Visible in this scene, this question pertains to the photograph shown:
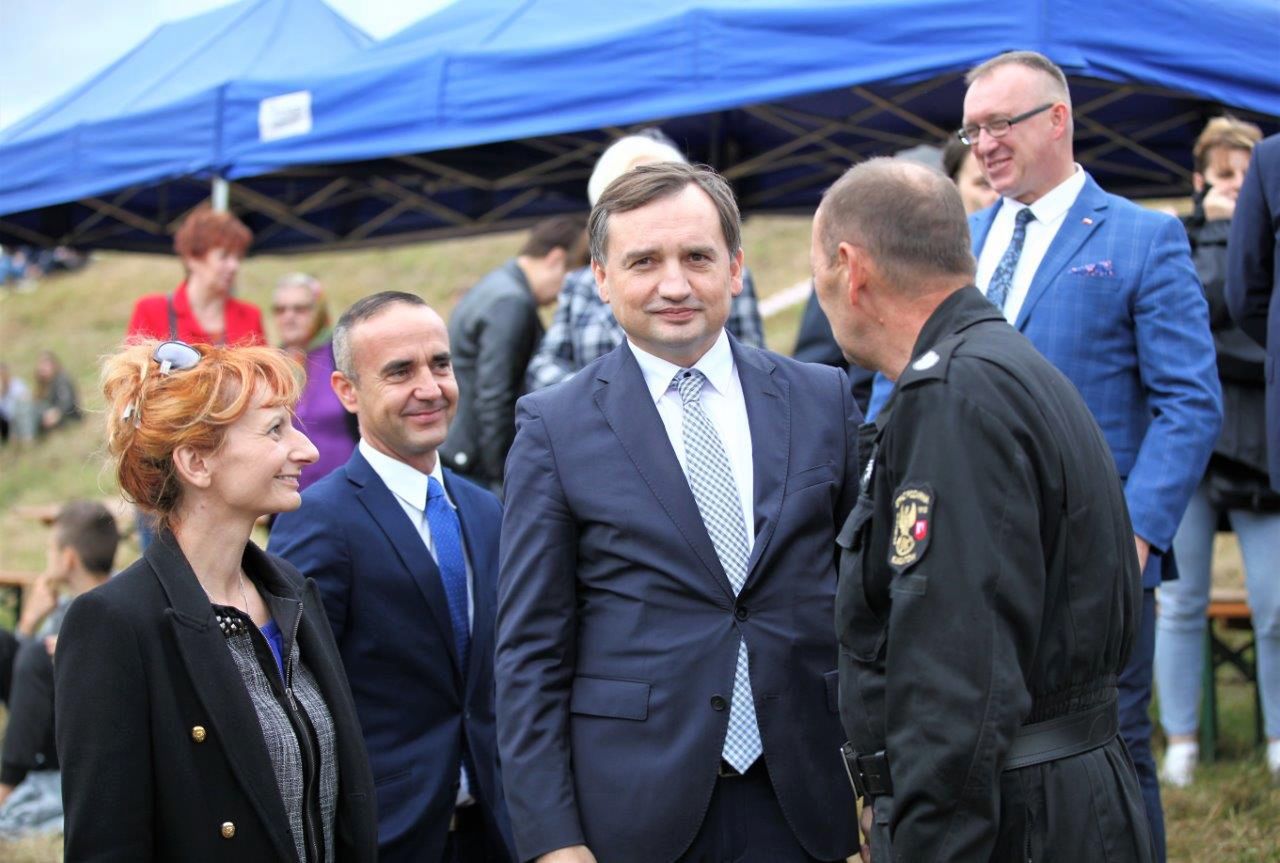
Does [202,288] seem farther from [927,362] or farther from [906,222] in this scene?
[927,362]

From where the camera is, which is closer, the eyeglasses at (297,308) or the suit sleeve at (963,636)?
the suit sleeve at (963,636)

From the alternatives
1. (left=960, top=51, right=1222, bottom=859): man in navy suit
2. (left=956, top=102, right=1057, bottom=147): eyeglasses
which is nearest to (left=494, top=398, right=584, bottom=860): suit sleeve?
(left=960, top=51, right=1222, bottom=859): man in navy suit

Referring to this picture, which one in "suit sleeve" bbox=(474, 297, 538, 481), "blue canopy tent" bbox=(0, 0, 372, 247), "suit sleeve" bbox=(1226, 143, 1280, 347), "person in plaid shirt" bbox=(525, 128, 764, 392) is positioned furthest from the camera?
"blue canopy tent" bbox=(0, 0, 372, 247)

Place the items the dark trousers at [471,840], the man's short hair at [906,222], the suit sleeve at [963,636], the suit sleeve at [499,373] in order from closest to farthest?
the suit sleeve at [963,636] < the man's short hair at [906,222] < the dark trousers at [471,840] < the suit sleeve at [499,373]

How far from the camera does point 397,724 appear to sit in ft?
9.82

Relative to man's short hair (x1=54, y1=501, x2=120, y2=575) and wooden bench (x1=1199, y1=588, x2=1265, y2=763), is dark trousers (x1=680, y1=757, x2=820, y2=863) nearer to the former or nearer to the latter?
wooden bench (x1=1199, y1=588, x2=1265, y2=763)

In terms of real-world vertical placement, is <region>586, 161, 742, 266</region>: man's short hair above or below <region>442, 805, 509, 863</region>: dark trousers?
above

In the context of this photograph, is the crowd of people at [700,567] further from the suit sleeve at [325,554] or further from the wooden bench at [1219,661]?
the wooden bench at [1219,661]

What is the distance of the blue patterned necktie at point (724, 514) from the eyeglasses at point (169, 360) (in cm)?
95

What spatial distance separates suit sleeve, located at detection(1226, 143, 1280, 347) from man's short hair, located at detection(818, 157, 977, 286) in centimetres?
211

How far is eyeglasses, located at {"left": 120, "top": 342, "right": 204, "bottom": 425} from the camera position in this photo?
261cm

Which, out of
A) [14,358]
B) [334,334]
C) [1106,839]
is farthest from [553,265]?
[14,358]

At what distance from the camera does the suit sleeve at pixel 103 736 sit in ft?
7.49

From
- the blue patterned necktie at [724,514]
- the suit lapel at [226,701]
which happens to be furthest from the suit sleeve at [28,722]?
the blue patterned necktie at [724,514]
